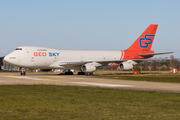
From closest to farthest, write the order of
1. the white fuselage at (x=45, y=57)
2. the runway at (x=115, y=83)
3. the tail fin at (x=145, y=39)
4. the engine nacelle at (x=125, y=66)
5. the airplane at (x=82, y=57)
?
the runway at (x=115, y=83), the white fuselage at (x=45, y=57), the airplane at (x=82, y=57), the engine nacelle at (x=125, y=66), the tail fin at (x=145, y=39)

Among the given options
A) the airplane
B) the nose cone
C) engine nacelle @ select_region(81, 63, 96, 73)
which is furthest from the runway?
engine nacelle @ select_region(81, 63, 96, 73)

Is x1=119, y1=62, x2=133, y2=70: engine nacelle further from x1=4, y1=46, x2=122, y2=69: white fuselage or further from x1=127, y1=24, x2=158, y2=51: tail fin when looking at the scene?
x1=127, y1=24, x2=158, y2=51: tail fin

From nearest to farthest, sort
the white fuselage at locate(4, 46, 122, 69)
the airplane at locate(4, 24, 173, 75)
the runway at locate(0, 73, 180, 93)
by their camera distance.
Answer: the runway at locate(0, 73, 180, 93) → the white fuselage at locate(4, 46, 122, 69) → the airplane at locate(4, 24, 173, 75)

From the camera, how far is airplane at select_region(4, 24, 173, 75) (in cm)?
4297

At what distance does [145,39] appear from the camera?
52469 millimetres

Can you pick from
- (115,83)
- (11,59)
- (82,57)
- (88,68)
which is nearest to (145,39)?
(82,57)

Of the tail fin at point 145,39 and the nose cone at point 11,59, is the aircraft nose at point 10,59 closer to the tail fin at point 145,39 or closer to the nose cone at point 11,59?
the nose cone at point 11,59

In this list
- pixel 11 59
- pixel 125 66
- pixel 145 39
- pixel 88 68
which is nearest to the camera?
pixel 11 59

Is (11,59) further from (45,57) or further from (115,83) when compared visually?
(115,83)

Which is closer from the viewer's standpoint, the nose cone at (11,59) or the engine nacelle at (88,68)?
the nose cone at (11,59)

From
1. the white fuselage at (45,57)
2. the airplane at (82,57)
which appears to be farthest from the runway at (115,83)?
the airplane at (82,57)

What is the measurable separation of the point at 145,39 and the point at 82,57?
44.8ft

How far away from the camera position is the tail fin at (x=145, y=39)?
52.2m

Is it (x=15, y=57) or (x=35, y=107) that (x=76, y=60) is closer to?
(x=15, y=57)
